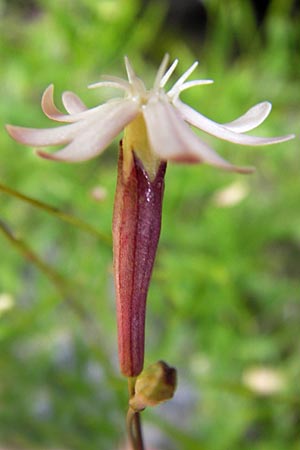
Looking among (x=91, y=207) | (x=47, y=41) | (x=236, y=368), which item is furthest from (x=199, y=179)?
(x=47, y=41)

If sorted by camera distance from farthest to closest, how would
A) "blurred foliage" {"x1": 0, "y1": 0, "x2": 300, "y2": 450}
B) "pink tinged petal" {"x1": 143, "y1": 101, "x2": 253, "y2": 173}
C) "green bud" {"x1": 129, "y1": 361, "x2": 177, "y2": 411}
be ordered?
"blurred foliage" {"x1": 0, "y1": 0, "x2": 300, "y2": 450}, "green bud" {"x1": 129, "y1": 361, "x2": 177, "y2": 411}, "pink tinged petal" {"x1": 143, "y1": 101, "x2": 253, "y2": 173}

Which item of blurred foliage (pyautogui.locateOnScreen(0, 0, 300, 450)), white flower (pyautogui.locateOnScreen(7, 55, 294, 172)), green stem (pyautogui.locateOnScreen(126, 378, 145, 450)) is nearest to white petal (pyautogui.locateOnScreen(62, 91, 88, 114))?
white flower (pyautogui.locateOnScreen(7, 55, 294, 172))

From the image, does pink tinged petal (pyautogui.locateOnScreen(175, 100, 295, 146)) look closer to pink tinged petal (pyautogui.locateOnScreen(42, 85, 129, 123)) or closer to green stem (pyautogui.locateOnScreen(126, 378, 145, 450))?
pink tinged petal (pyautogui.locateOnScreen(42, 85, 129, 123))

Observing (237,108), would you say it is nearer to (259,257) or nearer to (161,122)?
(259,257)

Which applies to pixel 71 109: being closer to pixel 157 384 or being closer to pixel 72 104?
pixel 72 104

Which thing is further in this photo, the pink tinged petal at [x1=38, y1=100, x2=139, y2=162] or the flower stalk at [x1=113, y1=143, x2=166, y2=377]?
the flower stalk at [x1=113, y1=143, x2=166, y2=377]

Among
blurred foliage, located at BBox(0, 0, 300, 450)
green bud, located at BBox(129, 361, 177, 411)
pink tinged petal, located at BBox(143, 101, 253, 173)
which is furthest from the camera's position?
blurred foliage, located at BBox(0, 0, 300, 450)

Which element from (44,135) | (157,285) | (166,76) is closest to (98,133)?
(44,135)
